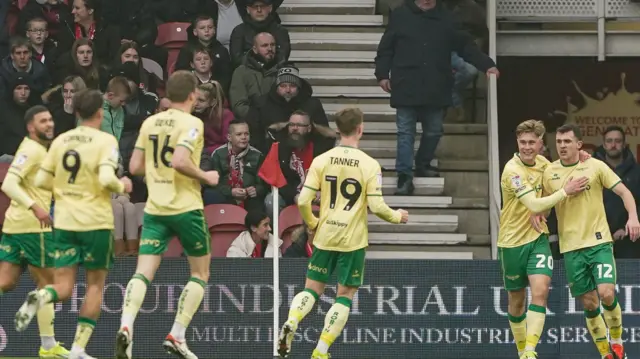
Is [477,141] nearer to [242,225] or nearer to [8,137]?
[242,225]

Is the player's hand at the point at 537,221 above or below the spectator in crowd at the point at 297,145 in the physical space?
below

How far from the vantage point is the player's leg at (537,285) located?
16875mm

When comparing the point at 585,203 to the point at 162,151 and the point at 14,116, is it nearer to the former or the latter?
the point at 162,151

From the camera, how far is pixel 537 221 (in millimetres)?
16844

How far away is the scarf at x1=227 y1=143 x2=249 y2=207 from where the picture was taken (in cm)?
2055

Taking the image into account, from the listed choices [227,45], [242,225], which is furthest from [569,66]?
[242,225]

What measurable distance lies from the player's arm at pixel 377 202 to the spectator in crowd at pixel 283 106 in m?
5.16

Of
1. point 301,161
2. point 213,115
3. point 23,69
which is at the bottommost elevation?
point 301,161

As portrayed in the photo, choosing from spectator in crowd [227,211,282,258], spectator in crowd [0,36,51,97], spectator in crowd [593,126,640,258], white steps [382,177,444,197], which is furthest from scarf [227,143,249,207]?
spectator in crowd [593,126,640,258]

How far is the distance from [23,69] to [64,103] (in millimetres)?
740

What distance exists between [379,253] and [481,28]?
347cm

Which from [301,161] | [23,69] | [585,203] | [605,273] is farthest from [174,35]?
[605,273]

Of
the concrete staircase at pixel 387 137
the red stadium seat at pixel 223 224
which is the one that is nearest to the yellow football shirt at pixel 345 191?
the red stadium seat at pixel 223 224

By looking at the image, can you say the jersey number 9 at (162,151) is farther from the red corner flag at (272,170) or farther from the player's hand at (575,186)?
the player's hand at (575,186)
